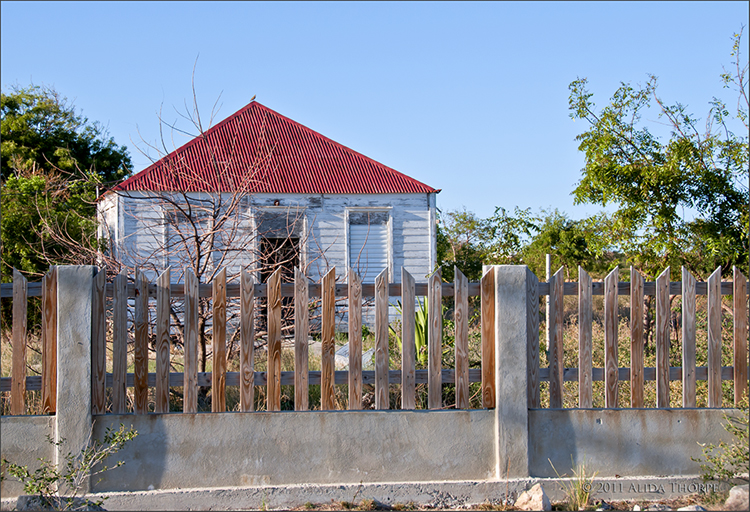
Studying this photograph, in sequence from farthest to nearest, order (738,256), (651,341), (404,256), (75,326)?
(404,256), (651,341), (738,256), (75,326)

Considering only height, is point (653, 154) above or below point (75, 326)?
above

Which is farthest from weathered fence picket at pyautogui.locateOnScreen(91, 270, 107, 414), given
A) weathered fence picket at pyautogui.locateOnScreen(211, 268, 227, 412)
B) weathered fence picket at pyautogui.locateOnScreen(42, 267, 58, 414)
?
weathered fence picket at pyautogui.locateOnScreen(211, 268, 227, 412)

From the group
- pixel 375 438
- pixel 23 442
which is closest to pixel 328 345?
pixel 375 438

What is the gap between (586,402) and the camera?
4.45m

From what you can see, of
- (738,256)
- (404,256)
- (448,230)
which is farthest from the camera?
(448,230)

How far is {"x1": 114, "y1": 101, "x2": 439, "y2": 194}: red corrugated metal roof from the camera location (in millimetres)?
13305

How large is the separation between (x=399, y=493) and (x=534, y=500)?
36.1 inches

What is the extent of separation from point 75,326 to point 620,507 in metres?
3.99

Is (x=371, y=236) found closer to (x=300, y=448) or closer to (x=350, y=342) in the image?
(x=350, y=342)

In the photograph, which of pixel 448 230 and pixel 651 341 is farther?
pixel 448 230

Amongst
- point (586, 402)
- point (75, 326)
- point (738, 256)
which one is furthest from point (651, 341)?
point (75, 326)

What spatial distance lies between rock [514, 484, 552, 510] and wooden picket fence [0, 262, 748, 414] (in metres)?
0.64

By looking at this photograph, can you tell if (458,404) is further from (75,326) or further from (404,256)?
(404,256)

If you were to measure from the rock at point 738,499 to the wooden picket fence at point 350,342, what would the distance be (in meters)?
0.73
